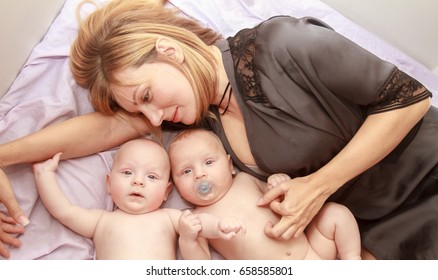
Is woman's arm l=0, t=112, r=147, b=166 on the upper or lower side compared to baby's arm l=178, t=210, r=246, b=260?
upper

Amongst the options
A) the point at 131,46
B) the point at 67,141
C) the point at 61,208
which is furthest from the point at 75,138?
the point at 131,46

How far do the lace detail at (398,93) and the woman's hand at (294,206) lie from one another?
221 mm

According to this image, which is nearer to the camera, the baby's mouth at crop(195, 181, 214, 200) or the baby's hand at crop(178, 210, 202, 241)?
the baby's hand at crop(178, 210, 202, 241)

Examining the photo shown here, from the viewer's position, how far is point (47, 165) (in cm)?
111

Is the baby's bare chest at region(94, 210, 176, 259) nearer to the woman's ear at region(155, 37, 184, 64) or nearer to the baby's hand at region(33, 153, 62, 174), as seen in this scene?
the baby's hand at region(33, 153, 62, 174)

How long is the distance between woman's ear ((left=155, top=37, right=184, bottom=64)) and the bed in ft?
1.02

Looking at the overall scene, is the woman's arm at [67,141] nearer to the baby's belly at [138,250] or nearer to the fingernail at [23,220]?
the fingernail at [23,220]

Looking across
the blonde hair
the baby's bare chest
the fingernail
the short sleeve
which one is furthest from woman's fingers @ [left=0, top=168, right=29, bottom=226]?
the short sleeve

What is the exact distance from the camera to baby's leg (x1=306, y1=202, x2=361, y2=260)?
3.48ft

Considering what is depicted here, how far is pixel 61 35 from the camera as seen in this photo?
1.29 metres

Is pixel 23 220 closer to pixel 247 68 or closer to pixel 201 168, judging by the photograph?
pixel 201 168

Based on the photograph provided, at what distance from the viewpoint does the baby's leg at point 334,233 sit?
1.06 metres
